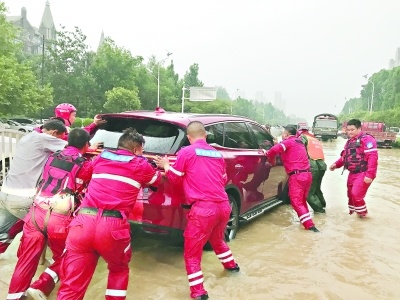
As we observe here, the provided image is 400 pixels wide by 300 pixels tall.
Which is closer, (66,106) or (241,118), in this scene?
(66,106)

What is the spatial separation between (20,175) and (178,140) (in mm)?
1557

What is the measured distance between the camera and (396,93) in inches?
3115

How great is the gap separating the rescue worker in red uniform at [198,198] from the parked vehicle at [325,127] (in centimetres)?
3542

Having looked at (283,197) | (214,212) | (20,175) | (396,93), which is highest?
(396,93)

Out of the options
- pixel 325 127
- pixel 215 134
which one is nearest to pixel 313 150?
pixel 215 134

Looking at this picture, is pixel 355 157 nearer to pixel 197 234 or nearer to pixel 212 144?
pixel 212 144

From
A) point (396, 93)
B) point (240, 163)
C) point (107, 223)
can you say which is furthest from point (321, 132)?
point (396, 93)

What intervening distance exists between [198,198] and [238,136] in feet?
6.26

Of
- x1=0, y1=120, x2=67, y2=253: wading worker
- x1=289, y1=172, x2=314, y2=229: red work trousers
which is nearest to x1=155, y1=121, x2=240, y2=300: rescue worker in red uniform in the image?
x1=0, y1=120, x2=67, y2=253: wading worker

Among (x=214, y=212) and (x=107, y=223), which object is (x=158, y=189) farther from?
(x=107, y=223)

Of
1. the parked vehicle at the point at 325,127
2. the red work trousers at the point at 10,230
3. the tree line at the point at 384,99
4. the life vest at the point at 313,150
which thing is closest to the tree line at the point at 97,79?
the parked vehicle at the point at 325,127

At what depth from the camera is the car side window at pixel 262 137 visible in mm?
5896

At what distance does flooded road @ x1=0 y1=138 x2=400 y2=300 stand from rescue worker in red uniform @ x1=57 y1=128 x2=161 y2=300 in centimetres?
80

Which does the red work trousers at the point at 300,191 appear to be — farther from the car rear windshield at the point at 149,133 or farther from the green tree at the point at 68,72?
the green tree at the point at 68,72
